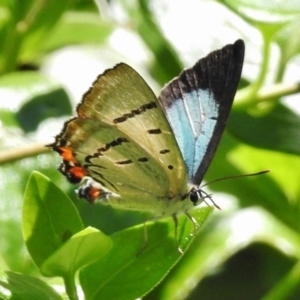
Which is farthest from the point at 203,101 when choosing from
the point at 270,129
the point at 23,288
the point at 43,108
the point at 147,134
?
the point at 23,288

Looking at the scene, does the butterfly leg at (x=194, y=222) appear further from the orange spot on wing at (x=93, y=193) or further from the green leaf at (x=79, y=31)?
the green leaf at (x=79, y=31)

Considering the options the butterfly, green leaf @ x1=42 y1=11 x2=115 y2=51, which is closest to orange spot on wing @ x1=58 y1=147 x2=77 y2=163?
the butterfly

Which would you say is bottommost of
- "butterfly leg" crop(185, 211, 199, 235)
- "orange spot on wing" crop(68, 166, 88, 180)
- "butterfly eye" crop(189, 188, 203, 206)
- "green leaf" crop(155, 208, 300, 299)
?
"green leaf" crop(155, 208, 300, 299)

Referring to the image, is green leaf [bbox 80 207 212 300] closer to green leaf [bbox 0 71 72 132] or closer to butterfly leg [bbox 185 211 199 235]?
butterfly leg [bbox 185 211 199 235]

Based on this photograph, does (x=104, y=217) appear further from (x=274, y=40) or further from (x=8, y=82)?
(x=274, y=40)

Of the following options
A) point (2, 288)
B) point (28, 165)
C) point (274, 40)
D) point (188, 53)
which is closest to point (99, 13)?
point (188, 53)

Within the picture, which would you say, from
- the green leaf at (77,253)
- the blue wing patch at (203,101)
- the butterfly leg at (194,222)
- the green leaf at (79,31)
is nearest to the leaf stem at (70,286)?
the green leaf at (77,253)
